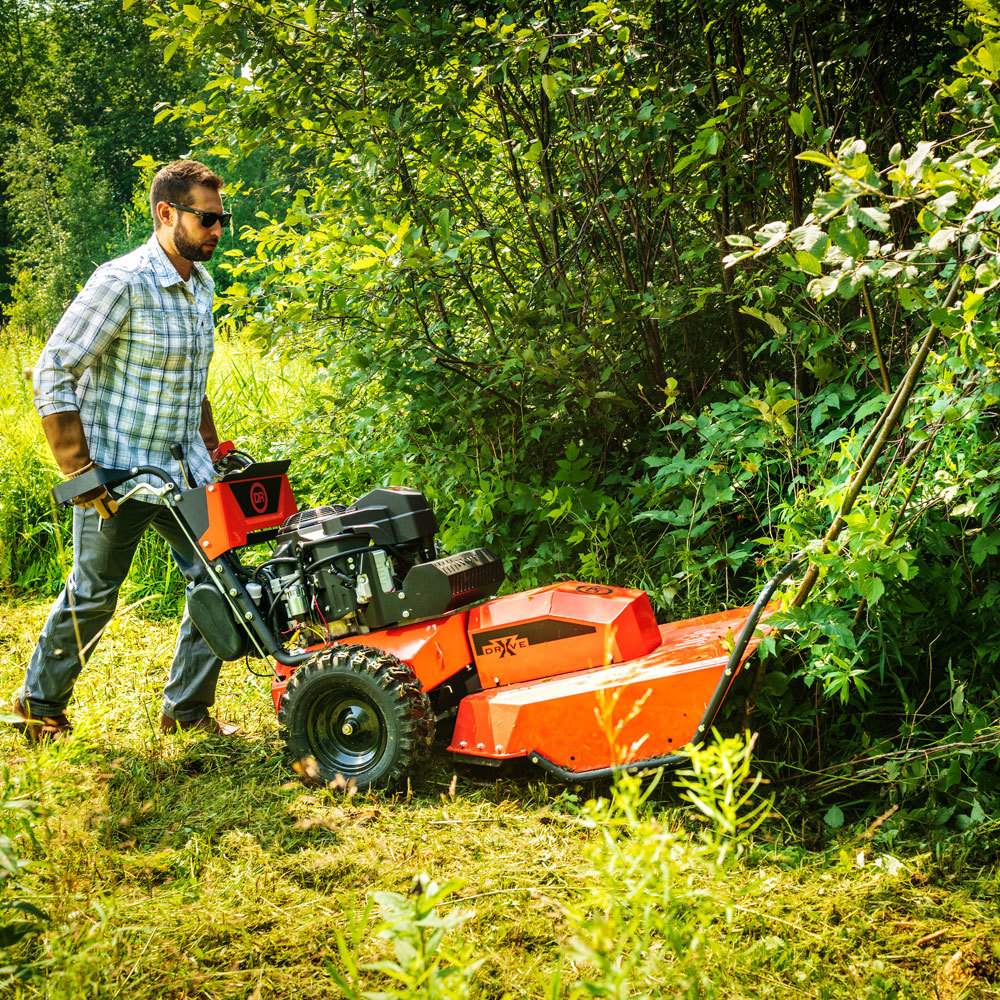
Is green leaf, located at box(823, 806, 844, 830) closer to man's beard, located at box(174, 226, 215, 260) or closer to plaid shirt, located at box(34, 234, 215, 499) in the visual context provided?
plaid shirt, located at box(34, 234, 215, 499)

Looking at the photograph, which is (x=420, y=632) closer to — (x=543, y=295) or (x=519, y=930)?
(x=519, y=930)

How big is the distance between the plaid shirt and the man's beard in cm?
8

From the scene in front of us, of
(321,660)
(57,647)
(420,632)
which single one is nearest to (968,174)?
(420,632)

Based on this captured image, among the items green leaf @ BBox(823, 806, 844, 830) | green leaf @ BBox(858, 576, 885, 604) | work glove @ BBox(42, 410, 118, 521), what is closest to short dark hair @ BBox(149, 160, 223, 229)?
work glove @ BBox(42, 410, 118, 521)

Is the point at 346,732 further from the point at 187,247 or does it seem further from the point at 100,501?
the point at 187,247

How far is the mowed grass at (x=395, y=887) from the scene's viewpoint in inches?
77.3

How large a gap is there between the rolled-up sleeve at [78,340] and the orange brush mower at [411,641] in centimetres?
32

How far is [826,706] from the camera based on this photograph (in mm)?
2922

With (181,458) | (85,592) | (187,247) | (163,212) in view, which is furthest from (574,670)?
(163,212)

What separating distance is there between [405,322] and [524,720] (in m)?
1.87

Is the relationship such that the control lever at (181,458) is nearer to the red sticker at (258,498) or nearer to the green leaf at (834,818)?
the red sticker at (258,498)

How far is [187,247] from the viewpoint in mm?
3383

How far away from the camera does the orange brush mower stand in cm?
271

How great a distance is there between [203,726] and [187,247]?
189 centimetres
